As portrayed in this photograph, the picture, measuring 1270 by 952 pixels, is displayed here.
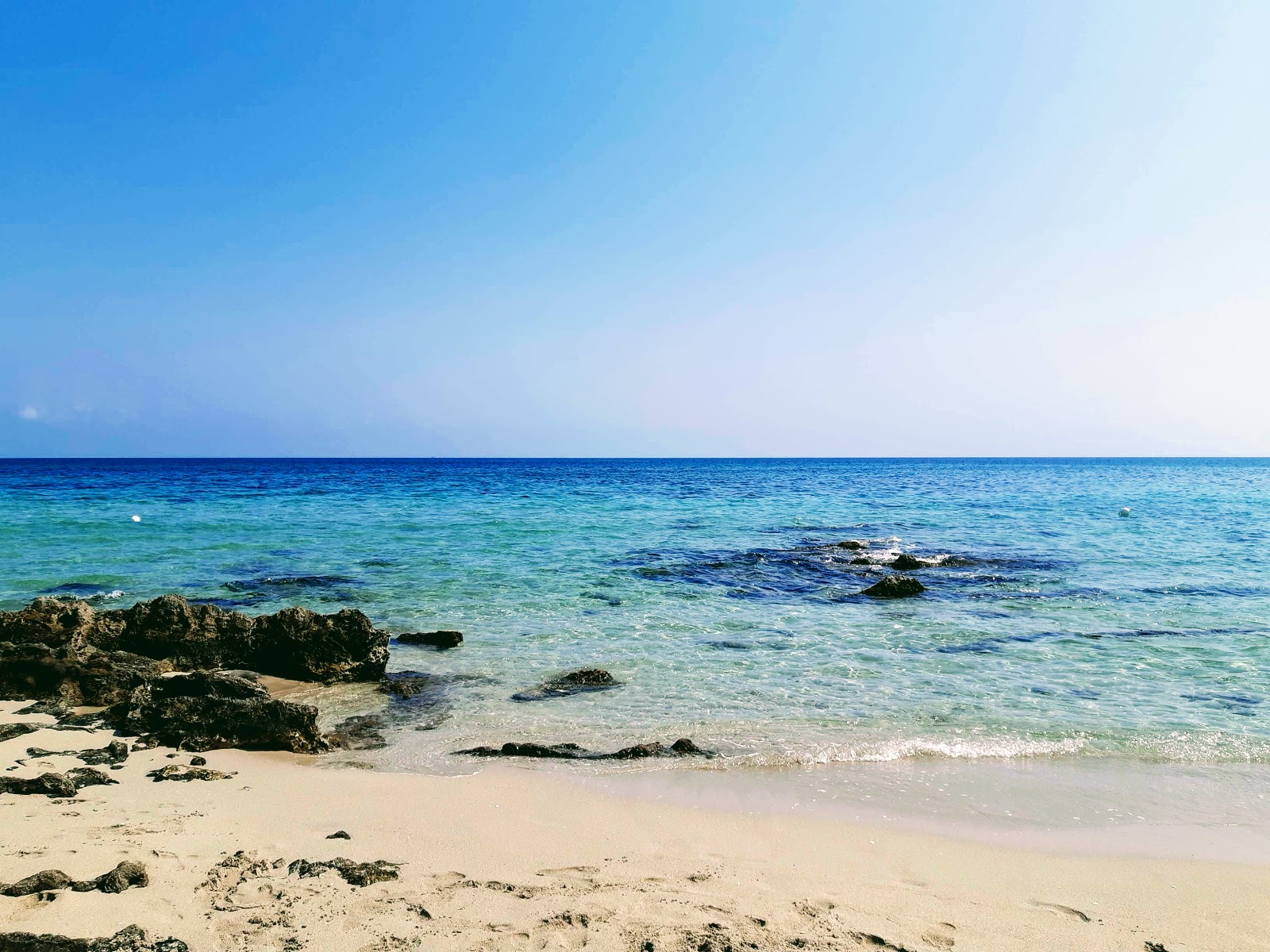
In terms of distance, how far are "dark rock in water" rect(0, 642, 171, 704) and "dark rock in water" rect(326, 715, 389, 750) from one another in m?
2.63

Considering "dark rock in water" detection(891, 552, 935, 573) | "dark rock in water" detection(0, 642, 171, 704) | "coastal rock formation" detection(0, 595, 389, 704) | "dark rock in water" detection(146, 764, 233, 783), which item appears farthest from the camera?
"dark rock in water" detection(891, 552, 935, 573)

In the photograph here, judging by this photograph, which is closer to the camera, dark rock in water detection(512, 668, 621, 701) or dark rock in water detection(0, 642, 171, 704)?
dark rock in water detection(0, 642, 171, 704)

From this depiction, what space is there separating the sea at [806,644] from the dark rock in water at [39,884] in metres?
2.71

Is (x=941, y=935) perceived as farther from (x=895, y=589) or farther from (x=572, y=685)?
(x=895, y=589)

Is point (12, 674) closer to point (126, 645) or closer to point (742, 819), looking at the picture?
point (126, 645)

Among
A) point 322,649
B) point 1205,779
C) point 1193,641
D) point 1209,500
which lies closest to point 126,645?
point 322,649

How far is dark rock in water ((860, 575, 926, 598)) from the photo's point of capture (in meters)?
15.4

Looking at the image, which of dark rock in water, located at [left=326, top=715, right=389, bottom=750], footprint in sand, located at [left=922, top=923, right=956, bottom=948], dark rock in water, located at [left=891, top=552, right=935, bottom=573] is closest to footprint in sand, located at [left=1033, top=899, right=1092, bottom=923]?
footprint in sand, located at [left=922, top=923, right=956, bottom=948]

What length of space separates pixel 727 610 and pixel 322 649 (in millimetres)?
7257

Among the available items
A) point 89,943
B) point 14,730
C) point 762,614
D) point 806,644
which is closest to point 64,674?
point 14,730

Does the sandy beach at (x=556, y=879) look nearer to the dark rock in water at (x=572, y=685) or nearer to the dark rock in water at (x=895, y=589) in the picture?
the dark rock in water at (x=572, y=685)

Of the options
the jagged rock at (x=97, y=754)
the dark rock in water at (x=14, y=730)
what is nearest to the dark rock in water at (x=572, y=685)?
the jagged rock at (x=97, y=754)

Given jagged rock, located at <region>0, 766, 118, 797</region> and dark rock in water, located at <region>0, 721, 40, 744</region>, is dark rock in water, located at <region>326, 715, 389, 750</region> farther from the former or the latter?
dark rock in water, located at <region>0, 721, 40, 744</region>

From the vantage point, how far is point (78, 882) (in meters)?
4.22
